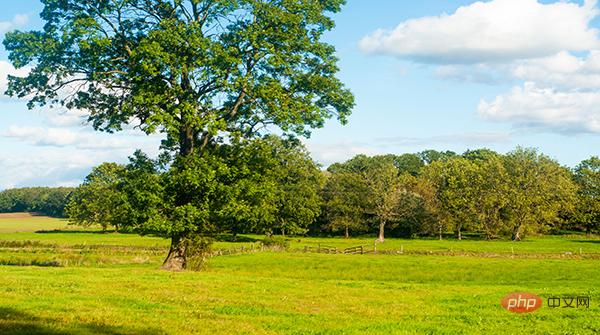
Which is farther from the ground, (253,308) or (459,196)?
(459,196)

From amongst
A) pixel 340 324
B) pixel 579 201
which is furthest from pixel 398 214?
pixel 340 324

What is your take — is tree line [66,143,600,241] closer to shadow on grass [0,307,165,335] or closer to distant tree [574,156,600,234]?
distant tree [574,156,600,234]

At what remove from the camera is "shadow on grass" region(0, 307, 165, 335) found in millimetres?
11869

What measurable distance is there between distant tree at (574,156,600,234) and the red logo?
345 ft

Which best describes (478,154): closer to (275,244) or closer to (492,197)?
(492,197)

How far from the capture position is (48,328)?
40.3 ft

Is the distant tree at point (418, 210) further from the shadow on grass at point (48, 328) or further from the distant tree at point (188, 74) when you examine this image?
the shadow on grass at point (48, 328)

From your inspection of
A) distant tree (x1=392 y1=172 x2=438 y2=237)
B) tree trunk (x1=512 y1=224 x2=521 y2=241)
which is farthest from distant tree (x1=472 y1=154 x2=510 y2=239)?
distant tree (x1=392 y1=172 x2=438 y2=237)

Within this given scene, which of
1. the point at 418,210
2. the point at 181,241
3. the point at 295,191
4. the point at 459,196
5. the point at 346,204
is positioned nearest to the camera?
the point at 181,241

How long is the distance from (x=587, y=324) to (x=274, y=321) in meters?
9.30

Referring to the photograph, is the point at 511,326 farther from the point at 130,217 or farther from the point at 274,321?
Result: the point at 130,217

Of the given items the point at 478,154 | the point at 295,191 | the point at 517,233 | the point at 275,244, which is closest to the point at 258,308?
the point at 275,244

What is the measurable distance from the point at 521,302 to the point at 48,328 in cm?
1595

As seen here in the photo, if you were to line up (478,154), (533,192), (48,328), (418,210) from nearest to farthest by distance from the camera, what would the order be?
1. (48,328)
2. (533,192)
3. (418,210)
4. (478,154)
